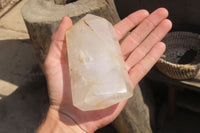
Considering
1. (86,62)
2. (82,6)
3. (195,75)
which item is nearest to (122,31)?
(82,6)

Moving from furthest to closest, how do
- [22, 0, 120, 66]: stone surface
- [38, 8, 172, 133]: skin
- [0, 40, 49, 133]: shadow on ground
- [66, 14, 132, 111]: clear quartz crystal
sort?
[0, 40, 49, 133]: shadow on ground, [22, 0, 120, 66]: stone surface, [38, 8, 172, 133]: skin, [66, 14, 132, 111]: clear quartz crystal

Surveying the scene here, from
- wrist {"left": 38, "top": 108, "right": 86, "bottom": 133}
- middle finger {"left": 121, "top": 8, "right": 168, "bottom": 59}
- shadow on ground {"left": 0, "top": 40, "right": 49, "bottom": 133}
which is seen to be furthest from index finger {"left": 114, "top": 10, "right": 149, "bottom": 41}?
shadow on ground {"left": 0, "top": 40, "right": 49, "bottom": 133}

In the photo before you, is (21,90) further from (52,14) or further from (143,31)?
(143,31)

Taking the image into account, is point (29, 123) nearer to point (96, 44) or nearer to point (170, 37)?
point (96, 44)

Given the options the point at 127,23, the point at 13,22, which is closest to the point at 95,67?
the point at 127,23

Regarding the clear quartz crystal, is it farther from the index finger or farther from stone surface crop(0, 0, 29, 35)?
stone surface crop(0, 0, 29, 35)

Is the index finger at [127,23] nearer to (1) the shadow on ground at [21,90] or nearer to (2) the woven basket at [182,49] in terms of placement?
(2) the woven basket at [182,49]
